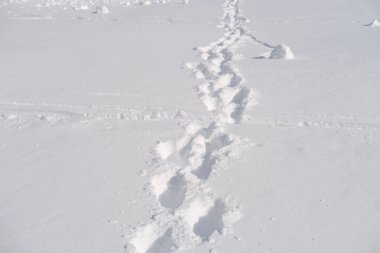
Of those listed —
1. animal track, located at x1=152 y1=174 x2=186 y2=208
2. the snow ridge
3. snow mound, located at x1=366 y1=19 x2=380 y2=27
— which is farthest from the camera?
snow mound, located at x1=366 y1=19 x2=380 y2=27

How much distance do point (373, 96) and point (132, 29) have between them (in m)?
4.80

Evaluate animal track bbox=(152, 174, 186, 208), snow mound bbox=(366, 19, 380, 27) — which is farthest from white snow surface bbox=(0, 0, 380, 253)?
snow mound bbox=(366, 19, 380, 27)

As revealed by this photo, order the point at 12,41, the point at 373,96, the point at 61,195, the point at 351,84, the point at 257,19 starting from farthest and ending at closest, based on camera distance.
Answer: the point at 257,19, the point at 12,41, the point at 351,84, the point at 373,96, the point at 61,195

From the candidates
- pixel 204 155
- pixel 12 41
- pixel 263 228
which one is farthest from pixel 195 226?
pixel 12 41

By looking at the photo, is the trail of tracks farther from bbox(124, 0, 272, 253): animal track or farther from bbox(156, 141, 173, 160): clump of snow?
bbox(156, 141, 173, 160): clump of snow

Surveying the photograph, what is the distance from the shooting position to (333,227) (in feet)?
8.87

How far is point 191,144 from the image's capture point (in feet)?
12.5

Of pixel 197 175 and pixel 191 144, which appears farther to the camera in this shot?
pixel 191 144

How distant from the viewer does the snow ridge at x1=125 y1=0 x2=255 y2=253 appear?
2.71 m

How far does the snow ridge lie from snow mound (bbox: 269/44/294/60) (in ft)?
2.67

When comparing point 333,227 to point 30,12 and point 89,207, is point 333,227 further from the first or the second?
point 30,12

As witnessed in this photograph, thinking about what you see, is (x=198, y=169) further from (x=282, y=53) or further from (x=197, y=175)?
(x=282, y=53)

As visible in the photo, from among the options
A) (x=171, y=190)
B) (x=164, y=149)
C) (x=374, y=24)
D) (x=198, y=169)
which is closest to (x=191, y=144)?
(x=164, y=149)

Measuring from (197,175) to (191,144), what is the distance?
422 millimetres
